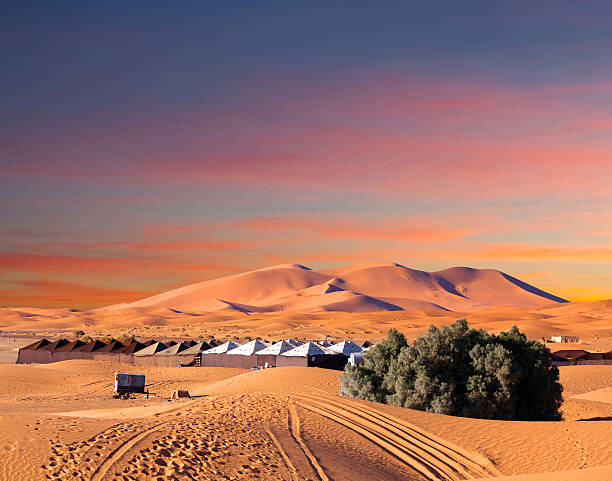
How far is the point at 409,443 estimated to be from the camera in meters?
17.5

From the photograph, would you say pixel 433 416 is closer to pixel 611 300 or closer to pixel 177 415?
pixel 177 415

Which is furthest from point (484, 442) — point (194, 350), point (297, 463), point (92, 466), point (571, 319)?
point (571, 319)

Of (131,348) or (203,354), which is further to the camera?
(131,348)

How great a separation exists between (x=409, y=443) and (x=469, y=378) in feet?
24.7

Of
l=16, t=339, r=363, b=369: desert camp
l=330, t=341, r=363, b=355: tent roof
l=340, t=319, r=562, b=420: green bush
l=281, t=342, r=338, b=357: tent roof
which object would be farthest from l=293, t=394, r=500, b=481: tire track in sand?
l=330, t=341, r=363, b=355: tent roof

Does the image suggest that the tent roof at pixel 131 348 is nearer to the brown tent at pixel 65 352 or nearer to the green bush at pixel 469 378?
the brown tent at pixel 65 352

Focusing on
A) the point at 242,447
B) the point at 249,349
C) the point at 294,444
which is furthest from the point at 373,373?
the point at 249,349

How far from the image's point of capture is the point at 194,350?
52156 mm

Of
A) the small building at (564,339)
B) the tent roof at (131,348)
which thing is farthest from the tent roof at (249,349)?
the small building at (564,339)

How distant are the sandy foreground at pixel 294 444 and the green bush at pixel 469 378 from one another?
2.75m

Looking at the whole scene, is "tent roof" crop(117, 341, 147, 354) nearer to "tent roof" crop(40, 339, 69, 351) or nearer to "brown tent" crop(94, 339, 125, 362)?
"brown tent" crop(94, 339, 125, 362)

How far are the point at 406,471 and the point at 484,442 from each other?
422 centimetres

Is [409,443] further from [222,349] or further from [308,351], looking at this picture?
[222,349]

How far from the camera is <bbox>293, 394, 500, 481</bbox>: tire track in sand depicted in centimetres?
1568
